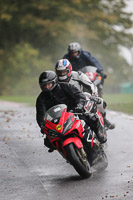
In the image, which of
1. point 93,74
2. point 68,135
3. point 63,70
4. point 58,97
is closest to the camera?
point 68,135

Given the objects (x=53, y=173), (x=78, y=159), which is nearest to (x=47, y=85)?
(x=78, y=159)

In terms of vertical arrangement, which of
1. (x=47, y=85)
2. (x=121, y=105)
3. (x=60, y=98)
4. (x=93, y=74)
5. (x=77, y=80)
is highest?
(x=47, y=85)

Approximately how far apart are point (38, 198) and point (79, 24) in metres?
44.5

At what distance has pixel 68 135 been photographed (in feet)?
25.3

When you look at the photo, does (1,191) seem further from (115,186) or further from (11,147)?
(11,147)

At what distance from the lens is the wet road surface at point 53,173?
6980 millimetres

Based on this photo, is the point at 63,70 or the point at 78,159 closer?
the point at 78,159

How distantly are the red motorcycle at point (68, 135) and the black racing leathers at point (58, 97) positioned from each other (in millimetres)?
467

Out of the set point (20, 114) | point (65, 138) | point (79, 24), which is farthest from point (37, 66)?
point (65, 138)

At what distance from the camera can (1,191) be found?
7.23 meters

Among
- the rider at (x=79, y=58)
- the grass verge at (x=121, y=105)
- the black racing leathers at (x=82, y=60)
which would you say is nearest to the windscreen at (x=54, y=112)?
the rider at (x=79, y=58)

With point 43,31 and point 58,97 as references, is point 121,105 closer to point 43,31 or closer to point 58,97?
point 58,97

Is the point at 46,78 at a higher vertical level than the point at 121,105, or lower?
higher

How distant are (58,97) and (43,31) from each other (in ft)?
131
